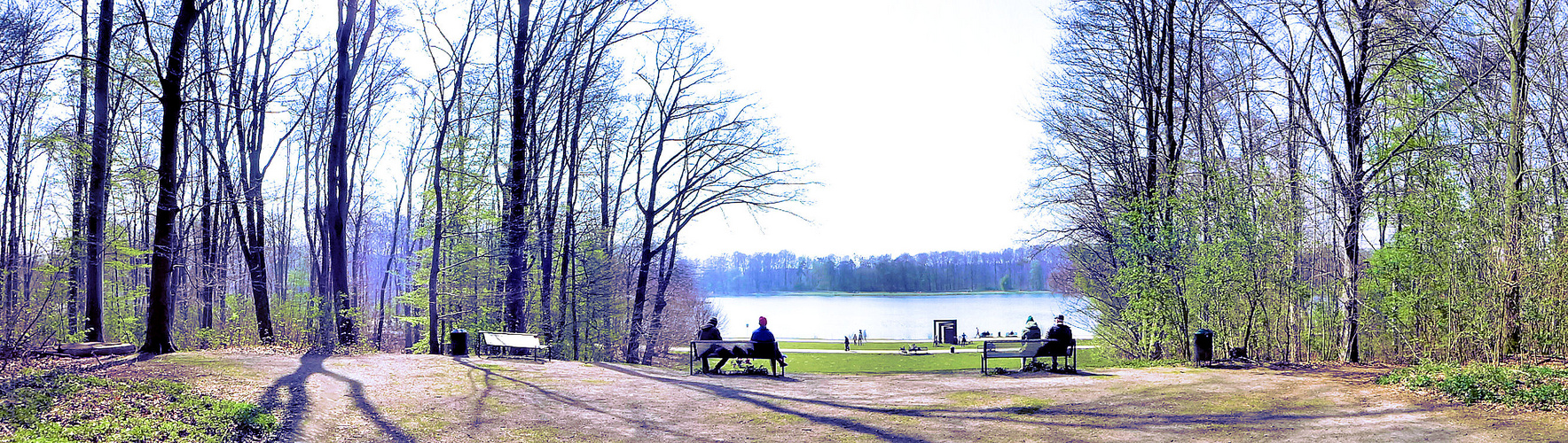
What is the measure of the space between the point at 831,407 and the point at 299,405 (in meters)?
4.80

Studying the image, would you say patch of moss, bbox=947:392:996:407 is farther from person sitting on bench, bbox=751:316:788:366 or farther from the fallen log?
the fallen log

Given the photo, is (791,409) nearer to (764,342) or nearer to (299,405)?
(764,342)

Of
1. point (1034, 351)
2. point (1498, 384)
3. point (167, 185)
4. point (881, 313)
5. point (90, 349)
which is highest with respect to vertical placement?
point (167, 185)

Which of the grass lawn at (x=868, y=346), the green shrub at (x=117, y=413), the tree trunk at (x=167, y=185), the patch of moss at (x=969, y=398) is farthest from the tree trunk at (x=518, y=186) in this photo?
the grass lawn at (x=868, y=346)

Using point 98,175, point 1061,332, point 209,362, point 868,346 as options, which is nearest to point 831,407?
point 1061,332

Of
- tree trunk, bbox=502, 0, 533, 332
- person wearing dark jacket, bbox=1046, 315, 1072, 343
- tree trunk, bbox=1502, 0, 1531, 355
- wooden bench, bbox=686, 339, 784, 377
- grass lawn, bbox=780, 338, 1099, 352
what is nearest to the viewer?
tree trunk, bbox=1502, 0, 1531, 355

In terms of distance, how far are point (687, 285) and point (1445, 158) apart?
30.8 meters

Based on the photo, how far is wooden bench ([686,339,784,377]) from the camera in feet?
39.5

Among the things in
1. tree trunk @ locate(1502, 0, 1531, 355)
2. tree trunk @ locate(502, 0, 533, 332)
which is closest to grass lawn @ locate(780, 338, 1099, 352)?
tree trunk @ locate(502, 0, 533, 332)

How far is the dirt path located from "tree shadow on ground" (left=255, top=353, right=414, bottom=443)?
20 millimetres

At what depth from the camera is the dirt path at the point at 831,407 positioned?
691cm

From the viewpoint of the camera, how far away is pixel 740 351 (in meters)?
12.1

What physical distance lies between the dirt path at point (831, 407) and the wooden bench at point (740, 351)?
2.81 feet

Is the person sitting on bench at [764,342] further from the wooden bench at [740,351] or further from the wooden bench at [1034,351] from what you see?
the wooden bench at [1034,351]
